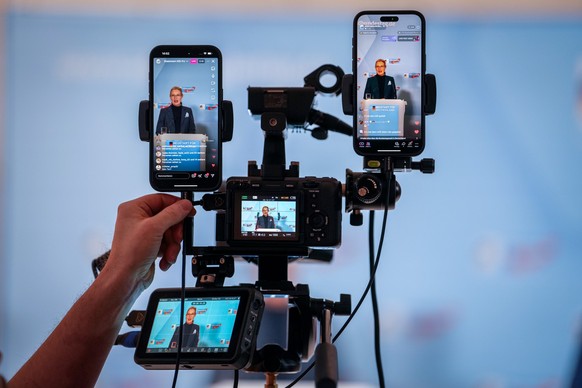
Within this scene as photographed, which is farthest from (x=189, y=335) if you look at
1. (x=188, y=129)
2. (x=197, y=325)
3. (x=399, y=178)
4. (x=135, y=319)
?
(x=399, y=178)

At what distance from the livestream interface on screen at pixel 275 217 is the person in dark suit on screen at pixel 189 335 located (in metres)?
0.21

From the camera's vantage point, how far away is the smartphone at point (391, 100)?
144 centimetres

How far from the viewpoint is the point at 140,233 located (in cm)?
130

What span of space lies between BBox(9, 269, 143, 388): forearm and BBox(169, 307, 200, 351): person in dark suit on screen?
0.14 metres

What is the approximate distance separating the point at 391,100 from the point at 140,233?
587 mm

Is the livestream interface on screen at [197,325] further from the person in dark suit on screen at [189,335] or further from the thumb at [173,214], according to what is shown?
the thumb at [173,214]

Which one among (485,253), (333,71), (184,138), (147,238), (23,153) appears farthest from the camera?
(23,153)

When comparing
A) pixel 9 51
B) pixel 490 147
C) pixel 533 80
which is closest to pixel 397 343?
pixel 490 147

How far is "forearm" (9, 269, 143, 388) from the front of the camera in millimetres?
1327

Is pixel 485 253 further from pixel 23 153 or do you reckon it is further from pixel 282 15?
pixel 23 153

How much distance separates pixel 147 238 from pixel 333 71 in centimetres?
57

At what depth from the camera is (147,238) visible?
51.1 inches

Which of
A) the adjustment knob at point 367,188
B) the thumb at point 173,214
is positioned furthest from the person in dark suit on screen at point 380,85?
the thumb at point 173,214

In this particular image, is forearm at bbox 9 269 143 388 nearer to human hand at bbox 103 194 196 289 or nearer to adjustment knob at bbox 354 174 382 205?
human hand at bbox 103 194 196 289
